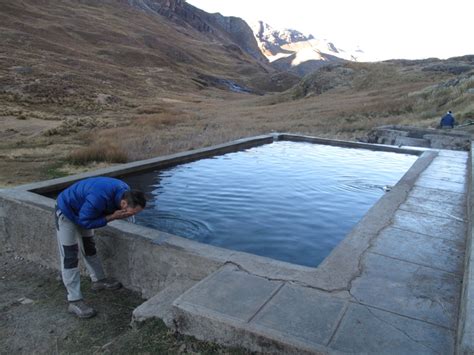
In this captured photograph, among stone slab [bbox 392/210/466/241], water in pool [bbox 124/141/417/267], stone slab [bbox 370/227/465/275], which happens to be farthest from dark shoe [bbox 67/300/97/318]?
stone slab [bbox 392/210/466/241]

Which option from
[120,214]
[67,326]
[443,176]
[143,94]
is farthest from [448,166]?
[143,94]

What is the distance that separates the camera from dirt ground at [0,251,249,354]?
342cm

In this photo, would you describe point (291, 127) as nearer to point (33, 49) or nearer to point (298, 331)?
point (298, 331)

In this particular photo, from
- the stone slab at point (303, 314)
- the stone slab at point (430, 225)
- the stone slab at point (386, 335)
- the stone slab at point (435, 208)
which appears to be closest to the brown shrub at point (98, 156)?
the stone slab at point (435, 208)

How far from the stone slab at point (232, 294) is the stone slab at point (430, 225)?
7.50 feet

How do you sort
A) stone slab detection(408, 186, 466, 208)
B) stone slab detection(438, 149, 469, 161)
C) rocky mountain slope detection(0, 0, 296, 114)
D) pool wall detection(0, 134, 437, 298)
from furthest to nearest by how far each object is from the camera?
rocky mountain slope detection(0, 0, 296, 114)
stone slab detection(438, 149, 469, 161)
stone slab detection(408, 186, 466, 208)
pool wall detection(0, 134, 437, 298)

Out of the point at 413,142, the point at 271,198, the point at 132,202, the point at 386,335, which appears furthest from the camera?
the point at 413,142

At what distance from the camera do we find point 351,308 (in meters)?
3.31

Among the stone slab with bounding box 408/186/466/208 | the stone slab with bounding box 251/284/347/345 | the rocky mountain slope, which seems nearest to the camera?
the stone slab with bounding box 251/284/347/345

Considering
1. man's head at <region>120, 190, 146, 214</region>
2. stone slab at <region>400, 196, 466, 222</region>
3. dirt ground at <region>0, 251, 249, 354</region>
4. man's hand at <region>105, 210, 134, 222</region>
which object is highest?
man's head at <region>120, 190, 146, 214</region>

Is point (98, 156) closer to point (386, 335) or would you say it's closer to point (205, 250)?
point (205, 250)

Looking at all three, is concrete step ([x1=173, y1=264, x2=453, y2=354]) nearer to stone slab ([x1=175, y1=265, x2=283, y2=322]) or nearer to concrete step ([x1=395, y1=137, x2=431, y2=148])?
stone slab ([x1=175, y1=265, x2=283, y2=322])

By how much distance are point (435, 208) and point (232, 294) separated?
3.73 metres

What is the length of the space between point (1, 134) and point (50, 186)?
524 inches
